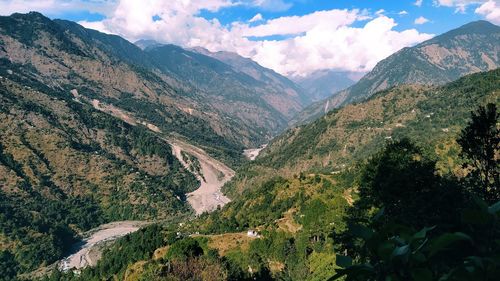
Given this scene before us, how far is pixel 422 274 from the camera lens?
3477mm

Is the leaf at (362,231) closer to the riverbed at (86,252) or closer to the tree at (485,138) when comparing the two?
the tree at (485,138)

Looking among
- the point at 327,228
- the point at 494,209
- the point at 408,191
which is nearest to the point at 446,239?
the point at 494,209

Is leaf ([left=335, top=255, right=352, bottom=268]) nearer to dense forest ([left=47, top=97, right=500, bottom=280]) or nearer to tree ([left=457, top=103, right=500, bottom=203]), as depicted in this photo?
dense forest ([left=47, top=97, right=500, bottom=280])

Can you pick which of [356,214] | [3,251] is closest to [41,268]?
[3,251]

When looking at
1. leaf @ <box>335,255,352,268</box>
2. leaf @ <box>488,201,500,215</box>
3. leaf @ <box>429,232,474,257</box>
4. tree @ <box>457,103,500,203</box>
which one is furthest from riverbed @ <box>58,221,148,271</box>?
leaf @ <box>488,201,500,215</box>

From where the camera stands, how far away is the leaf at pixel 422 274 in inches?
137

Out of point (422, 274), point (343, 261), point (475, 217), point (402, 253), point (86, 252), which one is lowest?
point (86, 252)

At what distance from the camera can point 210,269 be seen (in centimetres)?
4822

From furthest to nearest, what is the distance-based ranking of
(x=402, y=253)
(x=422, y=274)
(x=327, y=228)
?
(x=327, y=228)
(x=402, y=253)
(x=422, y=274)

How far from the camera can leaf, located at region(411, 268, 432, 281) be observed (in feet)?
11.4

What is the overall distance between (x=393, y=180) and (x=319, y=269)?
30195 millimetres

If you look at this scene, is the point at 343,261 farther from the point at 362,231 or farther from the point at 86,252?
the point at 86,252

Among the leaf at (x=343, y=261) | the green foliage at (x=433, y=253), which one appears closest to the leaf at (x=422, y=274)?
the green foliage at (x=433, y=253)

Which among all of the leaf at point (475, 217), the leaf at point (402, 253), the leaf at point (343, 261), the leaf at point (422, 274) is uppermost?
the leaf at point (475, 217)
